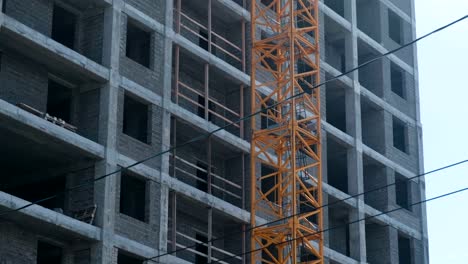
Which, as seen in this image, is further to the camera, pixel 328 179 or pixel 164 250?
pixel 328 179

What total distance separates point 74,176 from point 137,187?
10.5 ft

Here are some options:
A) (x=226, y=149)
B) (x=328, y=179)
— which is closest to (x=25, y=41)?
(x=226, y=149)

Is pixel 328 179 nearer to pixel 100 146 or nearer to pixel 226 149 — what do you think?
pixel 226 149

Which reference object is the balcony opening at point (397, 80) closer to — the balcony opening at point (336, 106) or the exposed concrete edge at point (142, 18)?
the balcony opening at point (336, 106)

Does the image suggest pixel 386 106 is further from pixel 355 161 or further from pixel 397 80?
pixel 355 161

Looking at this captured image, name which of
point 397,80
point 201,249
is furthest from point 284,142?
point 397,80

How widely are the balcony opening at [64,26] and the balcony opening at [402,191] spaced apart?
23776mm

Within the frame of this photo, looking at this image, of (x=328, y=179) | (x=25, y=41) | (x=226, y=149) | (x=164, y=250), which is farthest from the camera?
(x=328, y=179)

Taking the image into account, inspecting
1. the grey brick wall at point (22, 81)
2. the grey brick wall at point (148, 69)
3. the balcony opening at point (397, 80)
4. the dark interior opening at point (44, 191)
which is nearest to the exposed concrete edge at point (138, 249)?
the dark interior opening at point (44, 191)

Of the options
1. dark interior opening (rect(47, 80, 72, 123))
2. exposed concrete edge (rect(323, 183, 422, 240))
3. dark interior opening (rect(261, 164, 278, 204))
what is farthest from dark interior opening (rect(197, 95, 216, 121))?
dark interior opening (rect(47, 80, 72, 123))

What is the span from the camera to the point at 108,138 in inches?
2121

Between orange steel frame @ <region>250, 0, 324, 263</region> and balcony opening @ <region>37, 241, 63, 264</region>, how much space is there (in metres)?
9.61

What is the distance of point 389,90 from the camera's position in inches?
2960

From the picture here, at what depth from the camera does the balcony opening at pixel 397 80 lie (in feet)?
254
